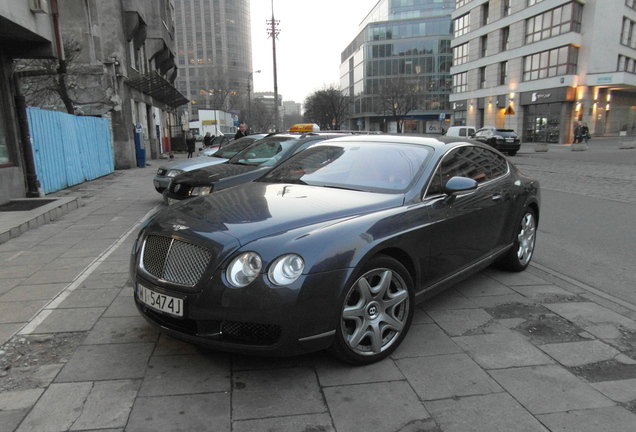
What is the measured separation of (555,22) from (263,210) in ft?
135

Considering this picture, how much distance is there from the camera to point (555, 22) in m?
36.1

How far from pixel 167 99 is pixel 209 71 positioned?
6434 cm

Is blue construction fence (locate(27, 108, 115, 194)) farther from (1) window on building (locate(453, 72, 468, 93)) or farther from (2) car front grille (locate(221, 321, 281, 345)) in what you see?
(1) window on building (locate(453, 72, 468, 93))

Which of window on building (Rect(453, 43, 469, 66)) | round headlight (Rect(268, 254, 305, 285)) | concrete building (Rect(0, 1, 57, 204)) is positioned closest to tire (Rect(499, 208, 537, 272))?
round headlight (Rect(268, 254, 305, 285))

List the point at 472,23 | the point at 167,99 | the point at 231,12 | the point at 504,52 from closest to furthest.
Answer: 1. the point at 167,99
2. the point at 504,52
3. the point at 472,23
4. the point at 231,12

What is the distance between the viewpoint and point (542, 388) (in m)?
2.80

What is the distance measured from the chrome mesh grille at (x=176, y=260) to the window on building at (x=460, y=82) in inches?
2048

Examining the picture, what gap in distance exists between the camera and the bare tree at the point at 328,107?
7362 cm

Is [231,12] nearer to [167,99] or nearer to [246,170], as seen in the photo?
[167,99]

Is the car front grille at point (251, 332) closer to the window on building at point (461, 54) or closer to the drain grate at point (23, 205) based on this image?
the drain grate at point (23, 205)

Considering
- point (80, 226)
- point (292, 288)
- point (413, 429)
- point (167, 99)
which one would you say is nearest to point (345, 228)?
point (292, 288)

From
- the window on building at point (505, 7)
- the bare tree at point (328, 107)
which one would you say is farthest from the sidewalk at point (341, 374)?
the bare tree at point (328, 107)

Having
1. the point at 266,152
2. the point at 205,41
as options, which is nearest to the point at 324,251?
the point at 266,152

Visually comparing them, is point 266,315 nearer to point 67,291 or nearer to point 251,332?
point 251,332
